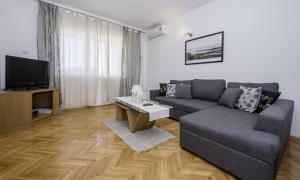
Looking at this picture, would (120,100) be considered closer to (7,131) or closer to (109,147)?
(109,147)

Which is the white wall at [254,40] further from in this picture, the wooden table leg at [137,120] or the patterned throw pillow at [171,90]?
the wooden table leg at [137,120]

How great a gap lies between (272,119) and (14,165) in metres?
2.49

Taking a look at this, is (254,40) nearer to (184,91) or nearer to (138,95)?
(184,91)

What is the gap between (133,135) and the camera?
216cm

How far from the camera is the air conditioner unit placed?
13.9ft

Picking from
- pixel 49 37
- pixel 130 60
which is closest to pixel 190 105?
pixel 130 60

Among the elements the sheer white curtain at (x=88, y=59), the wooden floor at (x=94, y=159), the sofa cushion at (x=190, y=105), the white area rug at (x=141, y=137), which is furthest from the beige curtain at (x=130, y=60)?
the wooden floor at (x=94, y=159)

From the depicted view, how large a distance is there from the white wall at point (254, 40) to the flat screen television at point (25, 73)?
10.6ft

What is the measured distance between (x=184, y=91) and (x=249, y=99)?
131 cm

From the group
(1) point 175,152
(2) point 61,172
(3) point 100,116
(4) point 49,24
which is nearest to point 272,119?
(1) point 175,152

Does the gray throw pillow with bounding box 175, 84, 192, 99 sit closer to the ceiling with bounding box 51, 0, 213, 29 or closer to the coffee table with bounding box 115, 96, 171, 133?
the coffee table with bounding box 115, 96, 171, 133

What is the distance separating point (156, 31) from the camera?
444 centimetres

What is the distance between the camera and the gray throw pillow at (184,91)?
10.3ft

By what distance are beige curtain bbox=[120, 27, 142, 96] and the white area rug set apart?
2.12 m
